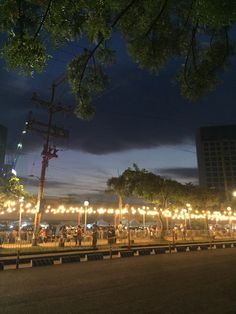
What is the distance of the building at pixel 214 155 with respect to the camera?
368ft

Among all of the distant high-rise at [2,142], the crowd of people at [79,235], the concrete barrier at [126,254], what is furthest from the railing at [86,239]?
the distant high-rise at [2,142]

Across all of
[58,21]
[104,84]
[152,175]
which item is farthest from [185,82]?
[152,175]

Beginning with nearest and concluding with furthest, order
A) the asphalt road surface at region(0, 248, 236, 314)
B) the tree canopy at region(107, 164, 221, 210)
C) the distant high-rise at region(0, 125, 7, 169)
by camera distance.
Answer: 1. the asphalt road surface at region(0, 248, 236, 314)
2. the tree canopy at region(107, 164, 221, 210)
3. the distant high-rise at region(0, 125, 7, 169)

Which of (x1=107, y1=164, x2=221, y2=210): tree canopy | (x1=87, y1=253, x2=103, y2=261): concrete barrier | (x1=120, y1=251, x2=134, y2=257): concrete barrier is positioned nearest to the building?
(x1=107, y1=164, x2=221, y2=210): tree canopy

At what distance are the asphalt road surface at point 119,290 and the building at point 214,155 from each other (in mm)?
100814

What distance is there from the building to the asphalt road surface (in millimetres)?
100814

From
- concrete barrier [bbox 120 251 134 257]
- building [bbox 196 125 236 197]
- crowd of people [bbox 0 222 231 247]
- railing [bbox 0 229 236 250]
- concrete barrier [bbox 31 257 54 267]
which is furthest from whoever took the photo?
building [bbox 196 125 236 197]

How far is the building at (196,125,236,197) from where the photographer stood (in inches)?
4417

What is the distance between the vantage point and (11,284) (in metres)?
10.6

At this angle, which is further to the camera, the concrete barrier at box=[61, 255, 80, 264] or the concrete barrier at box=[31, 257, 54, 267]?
the concrete barrier at box=[61, 255, 80, 264]

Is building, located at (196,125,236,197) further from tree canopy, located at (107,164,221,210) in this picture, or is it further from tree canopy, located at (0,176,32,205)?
tree canopy, located at (0,176,32,205)

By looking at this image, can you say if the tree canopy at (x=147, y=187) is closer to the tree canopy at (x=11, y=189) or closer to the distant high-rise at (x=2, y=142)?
the tree canopy at (x=11, y=189)

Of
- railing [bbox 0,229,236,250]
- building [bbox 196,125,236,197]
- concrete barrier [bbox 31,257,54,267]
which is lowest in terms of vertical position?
concrete barrier [bbox 31,257,54,267]

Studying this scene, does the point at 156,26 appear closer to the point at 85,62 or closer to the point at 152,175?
the point at 85,62
